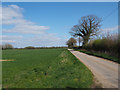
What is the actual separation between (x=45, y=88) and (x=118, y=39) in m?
16.1

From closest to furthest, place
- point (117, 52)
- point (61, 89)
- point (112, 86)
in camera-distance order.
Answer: point (61, 89) → point (112, 86) → point (117, 52)

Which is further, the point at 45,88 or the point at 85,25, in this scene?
the point at 85,25

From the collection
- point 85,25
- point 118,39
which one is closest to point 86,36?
point 85,25

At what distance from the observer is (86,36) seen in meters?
55.0

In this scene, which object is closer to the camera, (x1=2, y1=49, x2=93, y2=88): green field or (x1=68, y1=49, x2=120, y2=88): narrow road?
(x1=2, y1=49, x2=93, y2=88): green field

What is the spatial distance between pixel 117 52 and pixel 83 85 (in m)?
14.5

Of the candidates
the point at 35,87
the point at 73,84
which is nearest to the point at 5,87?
the point at 35,87

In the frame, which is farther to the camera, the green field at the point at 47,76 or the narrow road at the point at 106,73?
the narrow road at the point at 106,73

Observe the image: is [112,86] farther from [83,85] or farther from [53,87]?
Result: [53,87]

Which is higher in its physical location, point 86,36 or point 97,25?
point 97,25

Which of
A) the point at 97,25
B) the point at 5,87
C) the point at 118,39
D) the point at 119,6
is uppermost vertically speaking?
the point at 97,25

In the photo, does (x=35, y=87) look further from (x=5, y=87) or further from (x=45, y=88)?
(x=5, y=87)

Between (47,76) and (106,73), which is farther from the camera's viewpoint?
(106,73)

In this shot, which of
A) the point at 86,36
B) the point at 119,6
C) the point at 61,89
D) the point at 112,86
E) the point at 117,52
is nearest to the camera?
the point at 61,89
